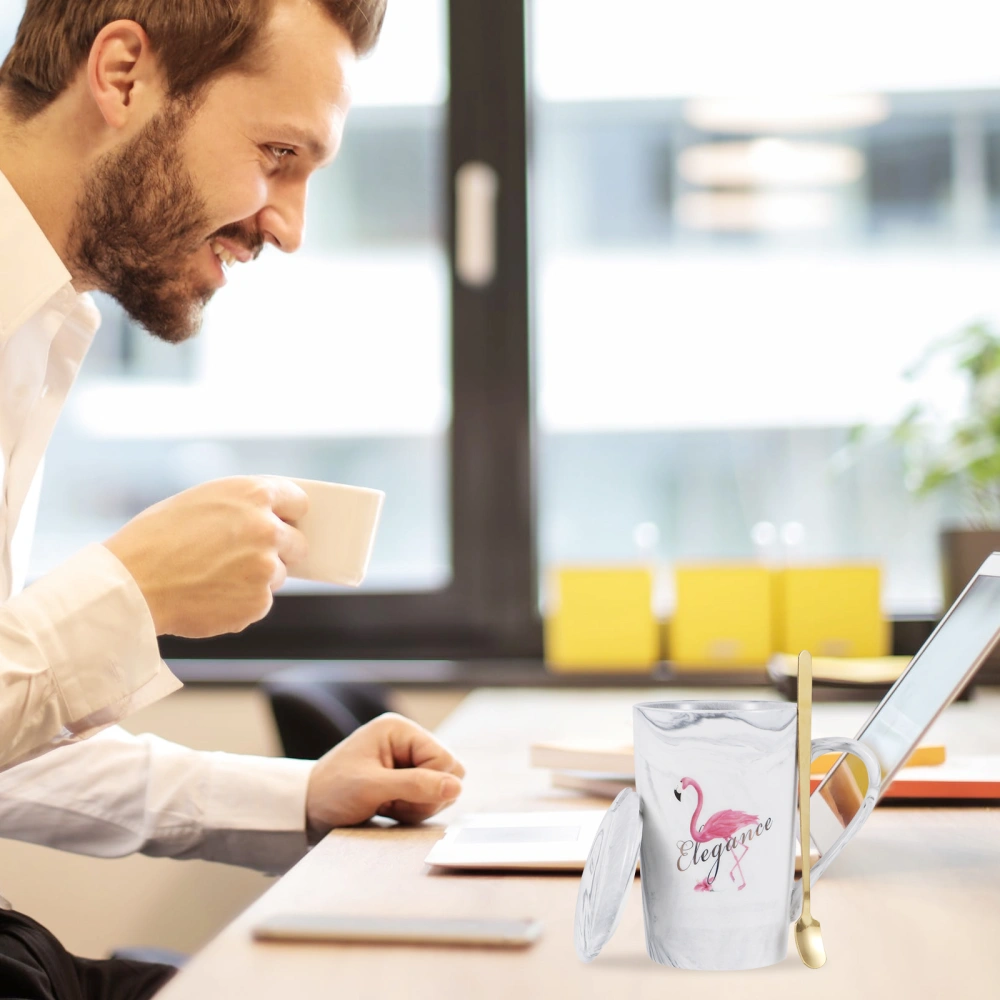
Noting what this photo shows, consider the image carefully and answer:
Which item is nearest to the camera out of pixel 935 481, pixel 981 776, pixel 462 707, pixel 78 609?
pixel 78 609

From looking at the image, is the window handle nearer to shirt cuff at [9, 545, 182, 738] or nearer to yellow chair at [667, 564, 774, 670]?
yellow chair at [667, 564, 774, 670]

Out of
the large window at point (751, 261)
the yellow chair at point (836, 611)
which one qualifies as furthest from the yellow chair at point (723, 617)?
the large window at point (751, 261)

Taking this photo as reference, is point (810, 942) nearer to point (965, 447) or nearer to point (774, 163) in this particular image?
point (965, 447)

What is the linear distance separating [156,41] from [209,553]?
64 cm

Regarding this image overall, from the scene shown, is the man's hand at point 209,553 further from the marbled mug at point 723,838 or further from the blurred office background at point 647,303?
the blurred office background at point 647,303

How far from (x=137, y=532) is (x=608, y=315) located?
1791mm

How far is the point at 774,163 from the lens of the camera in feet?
8.16

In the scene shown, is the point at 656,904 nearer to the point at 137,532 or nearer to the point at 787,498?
the point at 137,532

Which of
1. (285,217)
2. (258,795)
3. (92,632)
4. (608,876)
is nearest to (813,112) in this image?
(285,217)

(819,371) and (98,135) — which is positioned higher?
(98,135)

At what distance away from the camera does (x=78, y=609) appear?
2.65 feet

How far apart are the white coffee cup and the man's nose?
0.51 m

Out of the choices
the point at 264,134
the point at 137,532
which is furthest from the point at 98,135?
the point at 137,532

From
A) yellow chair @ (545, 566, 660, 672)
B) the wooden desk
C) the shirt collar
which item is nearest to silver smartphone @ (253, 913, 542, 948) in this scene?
the wooden desk
